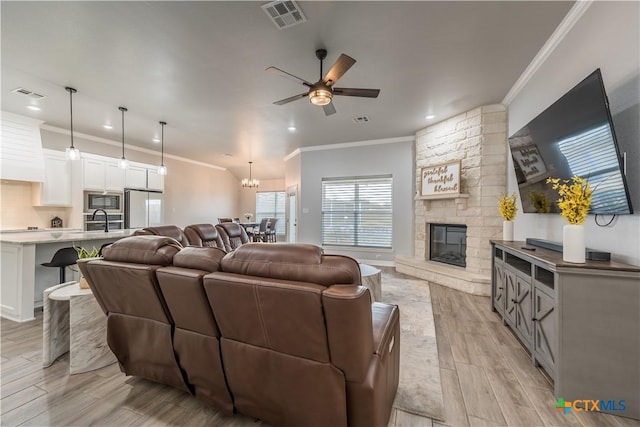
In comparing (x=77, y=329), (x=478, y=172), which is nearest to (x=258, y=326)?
(x=77, y=329)

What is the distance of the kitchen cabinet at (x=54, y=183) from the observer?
4738mm

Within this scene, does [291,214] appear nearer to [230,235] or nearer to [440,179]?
[230,235]

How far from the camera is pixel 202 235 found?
392 cm

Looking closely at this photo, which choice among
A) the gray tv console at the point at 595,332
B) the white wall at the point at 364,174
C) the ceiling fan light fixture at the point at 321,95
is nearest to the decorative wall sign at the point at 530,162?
the gray tv console at the point at 595,332

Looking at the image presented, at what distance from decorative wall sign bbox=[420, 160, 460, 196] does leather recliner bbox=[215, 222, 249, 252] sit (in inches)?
135

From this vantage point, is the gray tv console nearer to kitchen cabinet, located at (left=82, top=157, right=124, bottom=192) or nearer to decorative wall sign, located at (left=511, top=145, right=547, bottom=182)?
decorative wall sign, located at (left=511, top=145, right=547, bottom=182)

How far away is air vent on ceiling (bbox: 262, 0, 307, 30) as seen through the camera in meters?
2.00

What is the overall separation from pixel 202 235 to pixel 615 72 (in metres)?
4.54

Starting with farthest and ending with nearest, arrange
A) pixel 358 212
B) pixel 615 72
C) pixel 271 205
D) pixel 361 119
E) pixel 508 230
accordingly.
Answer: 1. pixel 271 205
2. pixel 358 212
3. pixel 361 119
4. pixel 508 230
5. pixel 615 72

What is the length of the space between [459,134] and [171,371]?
476cm

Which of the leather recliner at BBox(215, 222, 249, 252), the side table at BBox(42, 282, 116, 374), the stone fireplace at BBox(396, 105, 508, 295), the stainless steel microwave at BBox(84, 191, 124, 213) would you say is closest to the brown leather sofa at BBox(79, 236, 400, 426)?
the side table at BBox(42, 282, 116, 374)

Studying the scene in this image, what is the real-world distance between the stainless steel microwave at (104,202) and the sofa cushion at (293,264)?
5.74m

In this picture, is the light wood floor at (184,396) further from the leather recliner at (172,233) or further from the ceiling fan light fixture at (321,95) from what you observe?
the ceiling fan light fixture at (321,95)

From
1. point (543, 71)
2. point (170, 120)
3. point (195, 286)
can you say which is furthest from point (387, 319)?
point (170, 120)
